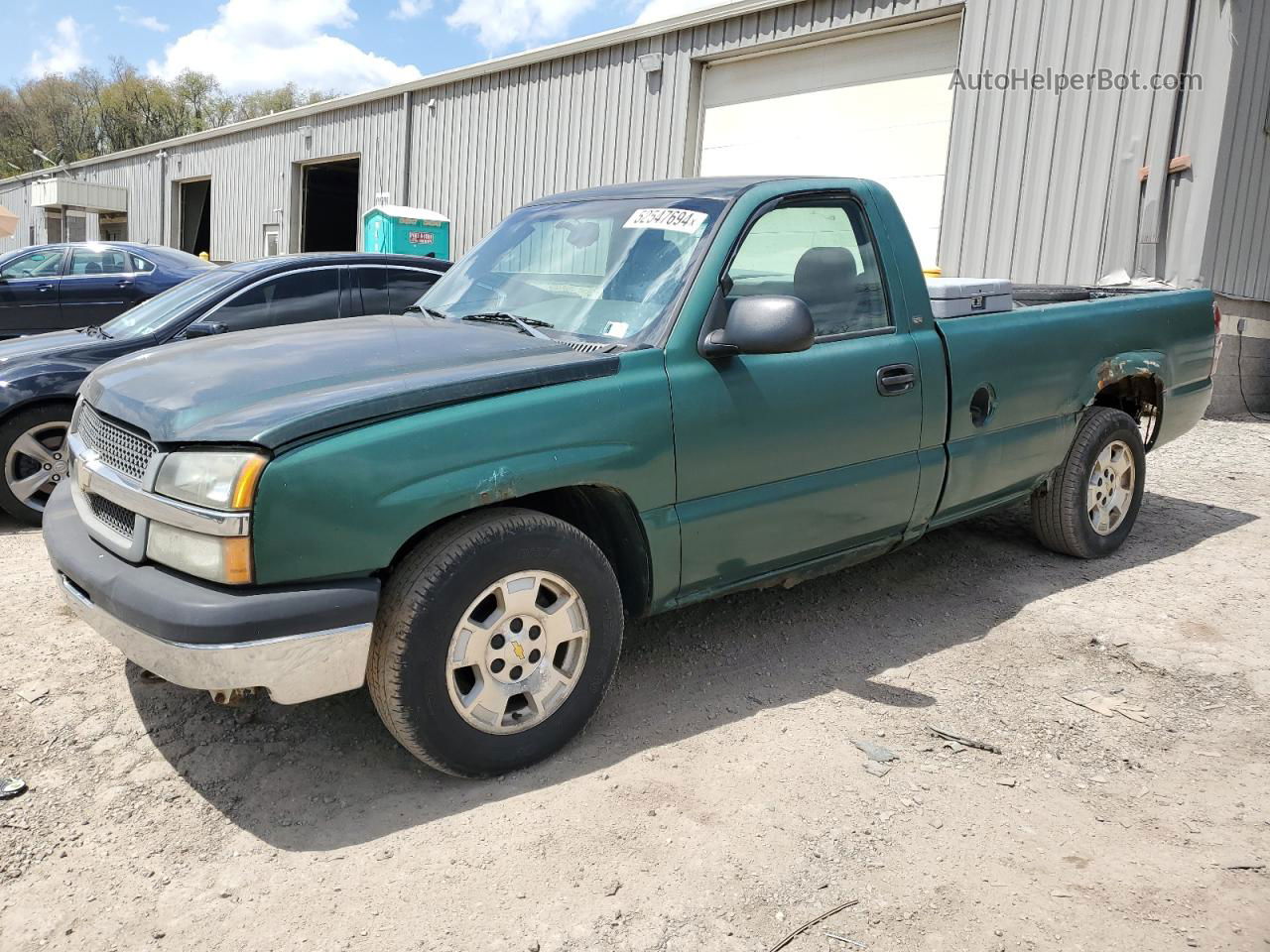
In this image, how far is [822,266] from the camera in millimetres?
4012

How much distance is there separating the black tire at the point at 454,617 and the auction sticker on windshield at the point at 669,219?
124 cm

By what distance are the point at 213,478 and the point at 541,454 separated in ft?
3.00

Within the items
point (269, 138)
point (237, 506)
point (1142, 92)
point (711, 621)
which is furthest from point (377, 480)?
point (269, 138)

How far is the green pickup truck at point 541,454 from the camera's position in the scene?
2.71 metres

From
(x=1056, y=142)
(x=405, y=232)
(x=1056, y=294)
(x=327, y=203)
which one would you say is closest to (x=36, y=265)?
(x=405, y=232)

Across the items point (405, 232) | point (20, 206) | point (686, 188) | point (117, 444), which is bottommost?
point (117, 444)

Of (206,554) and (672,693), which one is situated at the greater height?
(206,554)

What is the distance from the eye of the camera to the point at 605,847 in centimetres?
282

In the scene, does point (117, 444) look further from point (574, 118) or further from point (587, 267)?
point (574, 118)

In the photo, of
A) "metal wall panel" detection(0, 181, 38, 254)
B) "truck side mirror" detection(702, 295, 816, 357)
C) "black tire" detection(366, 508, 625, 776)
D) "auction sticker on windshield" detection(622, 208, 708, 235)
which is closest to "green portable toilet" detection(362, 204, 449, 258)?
"auction sticker on windshield" detection(622, 208, 708, 235)

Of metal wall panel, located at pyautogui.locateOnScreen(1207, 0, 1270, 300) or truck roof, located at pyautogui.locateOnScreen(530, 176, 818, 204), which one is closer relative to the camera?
truck roof, located at pyautogui.locateOnScreen(530, 176, 818, 204)

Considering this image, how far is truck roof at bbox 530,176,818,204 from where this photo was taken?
3.82 meters

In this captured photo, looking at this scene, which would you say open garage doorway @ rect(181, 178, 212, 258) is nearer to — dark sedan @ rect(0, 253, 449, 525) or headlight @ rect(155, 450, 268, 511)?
dark sedan @ rect(0, 253, 449, 525)

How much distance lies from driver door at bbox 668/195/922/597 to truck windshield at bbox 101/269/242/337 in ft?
12.9
